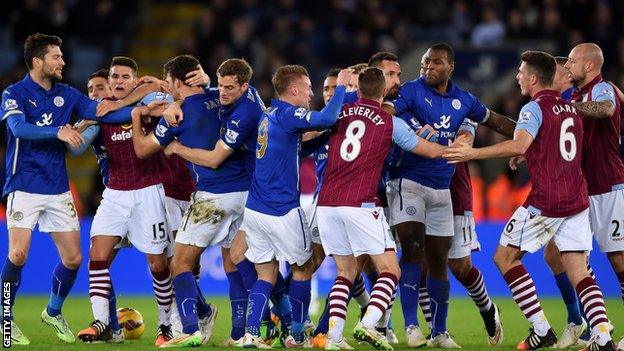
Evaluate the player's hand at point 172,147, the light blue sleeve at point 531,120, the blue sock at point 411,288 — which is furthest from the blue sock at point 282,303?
the light blue sleeve at point 531,120

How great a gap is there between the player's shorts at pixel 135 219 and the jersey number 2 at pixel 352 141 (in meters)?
2.05

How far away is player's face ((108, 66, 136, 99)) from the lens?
11.2 meters

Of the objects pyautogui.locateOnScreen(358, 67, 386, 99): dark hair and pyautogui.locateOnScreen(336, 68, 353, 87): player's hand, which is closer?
pyautogui.locateOnScreen(358, 67, 386, 99): dark hair

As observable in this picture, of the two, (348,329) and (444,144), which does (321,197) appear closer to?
(444,144)

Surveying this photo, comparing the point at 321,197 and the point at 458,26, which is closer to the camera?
the point at 321,197

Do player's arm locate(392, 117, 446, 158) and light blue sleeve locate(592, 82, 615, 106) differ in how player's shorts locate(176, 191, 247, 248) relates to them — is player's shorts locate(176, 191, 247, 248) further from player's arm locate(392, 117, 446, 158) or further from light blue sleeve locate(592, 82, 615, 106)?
light blue sleeve locate(592, 82, 615, 106)

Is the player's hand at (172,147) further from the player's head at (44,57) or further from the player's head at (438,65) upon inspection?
the player's head at (438,65)

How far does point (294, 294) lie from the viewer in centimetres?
1027

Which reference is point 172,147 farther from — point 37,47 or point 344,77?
point 37,47

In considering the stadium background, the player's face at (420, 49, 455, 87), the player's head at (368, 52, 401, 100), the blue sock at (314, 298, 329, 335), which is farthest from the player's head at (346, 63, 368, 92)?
the stadium background

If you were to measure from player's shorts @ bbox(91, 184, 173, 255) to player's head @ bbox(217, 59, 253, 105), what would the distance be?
1.34 meters

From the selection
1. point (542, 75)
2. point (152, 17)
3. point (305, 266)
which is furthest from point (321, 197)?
point (152, 17)

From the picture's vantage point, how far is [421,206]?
35.8 feet

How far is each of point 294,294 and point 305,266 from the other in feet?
0.85
